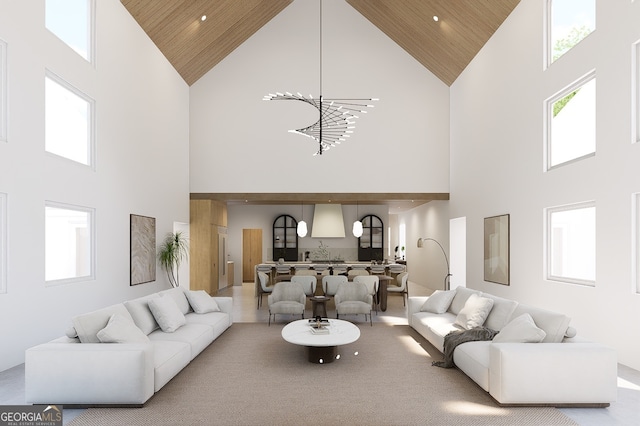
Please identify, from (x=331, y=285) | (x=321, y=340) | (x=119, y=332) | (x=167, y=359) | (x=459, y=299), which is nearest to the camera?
(x=119, y=332)

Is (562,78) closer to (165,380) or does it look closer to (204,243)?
(165,380)

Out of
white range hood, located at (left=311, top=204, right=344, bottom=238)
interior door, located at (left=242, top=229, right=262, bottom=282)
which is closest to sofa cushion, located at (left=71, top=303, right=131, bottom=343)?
white range hood, located at (left=311, top=204, right=344, bottom=238)

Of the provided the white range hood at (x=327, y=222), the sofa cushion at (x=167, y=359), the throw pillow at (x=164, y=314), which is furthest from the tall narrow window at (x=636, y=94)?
the white range hood at (x=327, y=222)

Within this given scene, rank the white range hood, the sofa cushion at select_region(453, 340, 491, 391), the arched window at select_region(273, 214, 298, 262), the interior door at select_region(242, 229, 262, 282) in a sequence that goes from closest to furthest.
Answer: the sofa cushion at select_region(453, 340, 491, 391) → the white range hood → the arched window at select_region(273, 214, 298, 262) → the interior door at select_region(242, 229, 262, 282)

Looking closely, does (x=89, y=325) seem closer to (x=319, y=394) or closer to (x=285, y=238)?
(x=319, y=394)

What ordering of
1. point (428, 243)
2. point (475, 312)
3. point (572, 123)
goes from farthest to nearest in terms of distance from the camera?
1. point (428, 243)
2. point (572, 123)
3. point (475, 312)

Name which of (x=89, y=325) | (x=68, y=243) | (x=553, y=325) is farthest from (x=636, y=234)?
(x=68, y=243)

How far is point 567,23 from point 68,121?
7.25m

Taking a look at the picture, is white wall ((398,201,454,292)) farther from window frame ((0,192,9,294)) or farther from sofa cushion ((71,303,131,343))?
window frame ((0,192,9,294))

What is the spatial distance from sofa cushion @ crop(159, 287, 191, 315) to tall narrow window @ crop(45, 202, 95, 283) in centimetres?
131

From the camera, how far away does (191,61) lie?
34.8 feet

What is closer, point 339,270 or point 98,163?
point 98,163

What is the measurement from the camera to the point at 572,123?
638cm

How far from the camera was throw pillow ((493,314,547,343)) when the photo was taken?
167 inches
